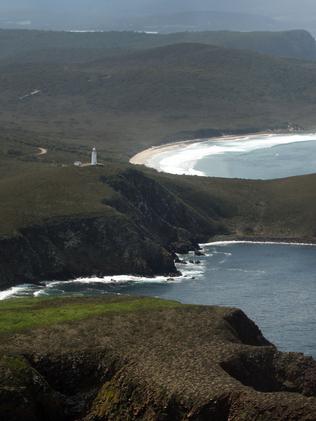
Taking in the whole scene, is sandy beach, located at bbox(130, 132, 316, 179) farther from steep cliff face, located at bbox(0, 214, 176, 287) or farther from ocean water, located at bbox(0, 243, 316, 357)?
steep cliff face, located at bbox(0, 214, 176, 287)

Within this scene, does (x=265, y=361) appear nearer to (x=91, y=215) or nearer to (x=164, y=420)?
(x=164, y=420)

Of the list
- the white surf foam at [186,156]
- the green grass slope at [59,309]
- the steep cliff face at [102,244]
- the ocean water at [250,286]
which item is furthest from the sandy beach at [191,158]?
the green grass slope at [59,309]

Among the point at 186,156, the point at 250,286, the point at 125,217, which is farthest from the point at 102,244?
the point at 186,156

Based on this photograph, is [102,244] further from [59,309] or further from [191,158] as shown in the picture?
[191,158]

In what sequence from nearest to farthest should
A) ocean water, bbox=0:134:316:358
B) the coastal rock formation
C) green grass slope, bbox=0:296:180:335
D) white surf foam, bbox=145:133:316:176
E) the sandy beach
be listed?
1. the coastal rock formation
2. green grass slope, bbox=0:296:180:335
3. ocean water, bbox=0:134:316:358
4. the sandy beach
5. white surf foam, bbox=145:133:316:176

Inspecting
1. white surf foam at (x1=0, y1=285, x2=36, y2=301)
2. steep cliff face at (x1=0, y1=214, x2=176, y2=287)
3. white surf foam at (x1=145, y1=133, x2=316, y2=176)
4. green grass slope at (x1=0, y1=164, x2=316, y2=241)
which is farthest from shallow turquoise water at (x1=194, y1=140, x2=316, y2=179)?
white surf foam at (x1=0, y1=285, x2=36, y2=301)

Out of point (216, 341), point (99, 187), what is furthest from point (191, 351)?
point (99, 187)
